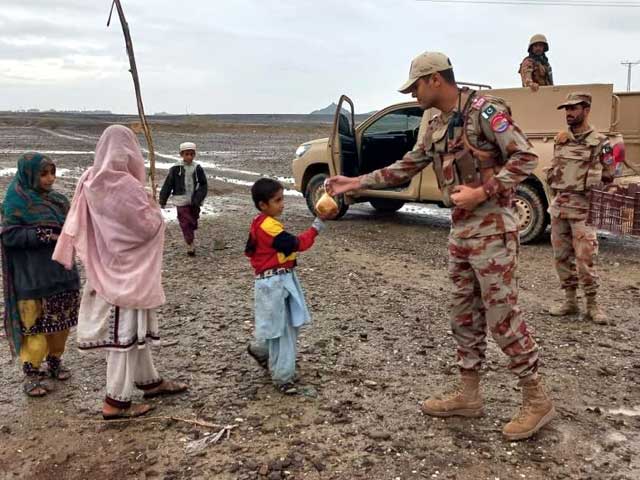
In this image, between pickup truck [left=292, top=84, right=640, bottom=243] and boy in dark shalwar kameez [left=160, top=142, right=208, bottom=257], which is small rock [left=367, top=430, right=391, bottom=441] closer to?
pickup truck [left=292, top=84, right=640, bottom=243]

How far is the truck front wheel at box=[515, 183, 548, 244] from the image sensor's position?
26.9 ft

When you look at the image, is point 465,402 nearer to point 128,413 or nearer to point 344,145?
point 128,413

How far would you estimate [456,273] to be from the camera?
3453 mm

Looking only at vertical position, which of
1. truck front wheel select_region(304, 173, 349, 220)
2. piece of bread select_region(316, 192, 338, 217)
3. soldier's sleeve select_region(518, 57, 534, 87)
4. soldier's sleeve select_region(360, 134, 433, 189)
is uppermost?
soldier's sleeve select_region(518, 57, 534, 87)

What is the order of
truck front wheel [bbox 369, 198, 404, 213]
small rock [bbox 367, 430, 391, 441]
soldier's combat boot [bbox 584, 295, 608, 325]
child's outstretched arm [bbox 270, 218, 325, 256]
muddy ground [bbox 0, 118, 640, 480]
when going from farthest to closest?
truck front wheel [bbox 369, 198, 404, 213], soldier's combat boot [bbox 584, 295, 608, 325], child's outstretched arm [bbox 270, 218, 325, 256], small rock [bbox 367, 430, 391, 441], muddy ground [bbox 0, 118, 640, 480]

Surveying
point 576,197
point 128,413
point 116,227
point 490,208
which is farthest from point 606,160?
point 128,413

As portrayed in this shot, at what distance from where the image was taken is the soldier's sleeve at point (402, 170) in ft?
12.0

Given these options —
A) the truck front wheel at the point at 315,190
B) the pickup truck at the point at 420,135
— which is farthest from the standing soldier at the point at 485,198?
the truck front wheel at the point at 315,190

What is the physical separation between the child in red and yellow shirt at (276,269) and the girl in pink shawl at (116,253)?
0.60 metres

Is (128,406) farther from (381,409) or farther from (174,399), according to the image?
(381,409)

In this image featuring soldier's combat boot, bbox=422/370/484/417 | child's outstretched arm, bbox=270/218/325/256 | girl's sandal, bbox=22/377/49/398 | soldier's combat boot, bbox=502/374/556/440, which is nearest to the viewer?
soldier's combat boot, bbox=502/374/556/440

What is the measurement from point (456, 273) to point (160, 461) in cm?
189

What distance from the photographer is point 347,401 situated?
12.7ft

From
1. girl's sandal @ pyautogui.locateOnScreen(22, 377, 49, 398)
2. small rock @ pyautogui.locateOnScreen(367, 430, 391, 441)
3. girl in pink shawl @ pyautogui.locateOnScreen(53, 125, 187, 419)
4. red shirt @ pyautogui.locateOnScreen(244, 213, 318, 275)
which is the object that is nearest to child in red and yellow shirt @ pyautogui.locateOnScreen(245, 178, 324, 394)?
red shirt @ pyautogui.locateOnScreen(244, 213, 318, 275)
